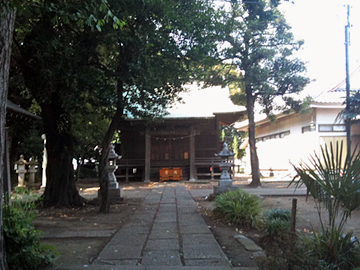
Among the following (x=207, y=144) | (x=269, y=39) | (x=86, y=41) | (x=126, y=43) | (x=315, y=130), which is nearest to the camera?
(x=126, y=43)

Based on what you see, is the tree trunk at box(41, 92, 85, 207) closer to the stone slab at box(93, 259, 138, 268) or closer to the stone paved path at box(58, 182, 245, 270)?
the stone paved path at box(58, 182, 245, 270)

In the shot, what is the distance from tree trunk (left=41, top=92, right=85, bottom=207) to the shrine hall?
8933 millimetres

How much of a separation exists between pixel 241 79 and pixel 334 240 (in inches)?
470

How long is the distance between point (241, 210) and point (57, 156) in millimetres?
6115

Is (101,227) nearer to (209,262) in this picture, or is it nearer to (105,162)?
(105,162)

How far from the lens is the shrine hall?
19109mm

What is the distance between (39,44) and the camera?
8.07 meters

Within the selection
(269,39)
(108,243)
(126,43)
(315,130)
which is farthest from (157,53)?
(315,130)

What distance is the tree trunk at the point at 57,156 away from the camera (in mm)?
9594

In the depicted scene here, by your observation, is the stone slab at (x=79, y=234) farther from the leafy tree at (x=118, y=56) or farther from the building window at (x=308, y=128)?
the building window at (x=308, y=128)

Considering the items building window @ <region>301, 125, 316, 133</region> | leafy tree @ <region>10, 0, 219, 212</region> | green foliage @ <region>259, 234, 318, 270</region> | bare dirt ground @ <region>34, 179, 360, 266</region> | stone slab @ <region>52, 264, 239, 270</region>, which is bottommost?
bare dirt ground @ <region>34, 179, 360, 266</region>

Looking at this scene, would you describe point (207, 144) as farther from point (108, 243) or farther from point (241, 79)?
point (108, 243)

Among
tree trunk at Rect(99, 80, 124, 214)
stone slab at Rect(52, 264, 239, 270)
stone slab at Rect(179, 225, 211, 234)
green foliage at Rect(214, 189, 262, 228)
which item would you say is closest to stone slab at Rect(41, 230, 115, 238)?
stone slab at Rect(179, 225, 211, 234)

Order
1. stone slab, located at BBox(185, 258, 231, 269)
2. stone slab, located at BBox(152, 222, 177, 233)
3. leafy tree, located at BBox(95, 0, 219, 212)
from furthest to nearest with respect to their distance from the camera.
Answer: leafy tree, located at BBox(95, 0, 219, 212) → stone slab, located at BBox(152, 222, 177, 233) → stone slab, located at BBox(185, 258, 231, 269)
